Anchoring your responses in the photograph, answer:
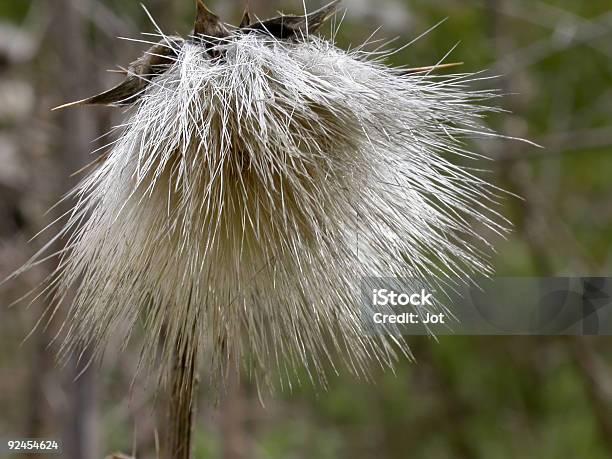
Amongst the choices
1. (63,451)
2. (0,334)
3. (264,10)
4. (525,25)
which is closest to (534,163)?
(525,25)

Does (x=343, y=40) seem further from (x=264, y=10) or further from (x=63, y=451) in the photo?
(x=63, y=451)

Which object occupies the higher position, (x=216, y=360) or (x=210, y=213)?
(x=210, y=213)

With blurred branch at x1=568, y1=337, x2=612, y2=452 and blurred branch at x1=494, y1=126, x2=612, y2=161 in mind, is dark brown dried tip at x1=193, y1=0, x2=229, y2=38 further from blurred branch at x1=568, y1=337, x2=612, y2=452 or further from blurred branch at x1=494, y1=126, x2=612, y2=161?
blurred branch at x1=568, y1=337, x2=612, y2=452

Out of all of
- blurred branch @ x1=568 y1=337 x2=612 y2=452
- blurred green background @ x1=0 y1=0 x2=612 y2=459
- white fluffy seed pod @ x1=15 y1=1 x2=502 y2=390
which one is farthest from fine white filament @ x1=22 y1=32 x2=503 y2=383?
blurred branch @ x1=568 y1=337 x2=612 y2=452

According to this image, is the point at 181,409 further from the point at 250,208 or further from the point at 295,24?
the point at 295,24

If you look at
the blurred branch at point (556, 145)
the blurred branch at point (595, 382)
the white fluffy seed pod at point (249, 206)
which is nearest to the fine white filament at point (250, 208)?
the white fluffy seed pod at point (249, 206)

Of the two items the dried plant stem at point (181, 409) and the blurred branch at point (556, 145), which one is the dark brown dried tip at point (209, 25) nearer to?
the dried plant stem at point (181, 409)
